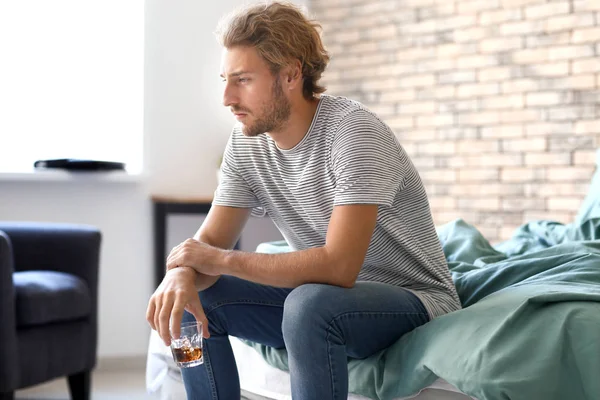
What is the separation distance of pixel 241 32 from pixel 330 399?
0.81 m

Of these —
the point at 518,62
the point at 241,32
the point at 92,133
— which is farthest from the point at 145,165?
the point at 241,32

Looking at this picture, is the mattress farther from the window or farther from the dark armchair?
the window

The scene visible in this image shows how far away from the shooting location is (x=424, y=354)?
1629 millimetres

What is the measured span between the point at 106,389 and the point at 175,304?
1.91 meters

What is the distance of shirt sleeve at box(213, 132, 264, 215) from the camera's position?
6.68ft

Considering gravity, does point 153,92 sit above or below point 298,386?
above

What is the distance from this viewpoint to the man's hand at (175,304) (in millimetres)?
1689

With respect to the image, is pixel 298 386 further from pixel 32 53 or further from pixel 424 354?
pixel 32 53

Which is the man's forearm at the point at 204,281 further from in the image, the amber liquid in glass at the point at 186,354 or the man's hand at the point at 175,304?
the amber liquid in glass at the point at 186,354

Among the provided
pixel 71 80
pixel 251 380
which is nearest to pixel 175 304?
pixel 251 380

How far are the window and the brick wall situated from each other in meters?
1.17

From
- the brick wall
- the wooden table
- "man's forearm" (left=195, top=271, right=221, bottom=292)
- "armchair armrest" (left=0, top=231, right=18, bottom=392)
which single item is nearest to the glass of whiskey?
"man's forearm" (left=195, top=271, right=221, bottom=292)

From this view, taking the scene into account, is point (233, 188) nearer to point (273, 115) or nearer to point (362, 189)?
point (273, 115)

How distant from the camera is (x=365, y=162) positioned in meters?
1.73
